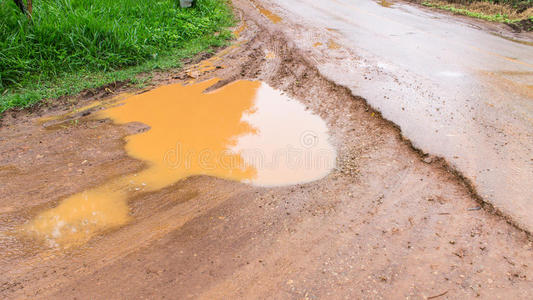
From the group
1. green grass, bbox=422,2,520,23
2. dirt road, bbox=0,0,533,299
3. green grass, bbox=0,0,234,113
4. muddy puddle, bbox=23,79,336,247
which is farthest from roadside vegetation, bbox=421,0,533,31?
muddy puddle, bbox=23,79,336,247

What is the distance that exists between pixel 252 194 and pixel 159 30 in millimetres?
5400

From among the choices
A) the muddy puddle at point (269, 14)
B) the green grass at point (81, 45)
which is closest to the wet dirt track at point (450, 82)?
the muddy puddle at point (269, 14)

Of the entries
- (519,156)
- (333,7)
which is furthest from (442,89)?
(333,7)

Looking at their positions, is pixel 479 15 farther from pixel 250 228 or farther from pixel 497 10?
pixel 250 228

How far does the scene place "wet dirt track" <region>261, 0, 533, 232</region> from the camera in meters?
3.08

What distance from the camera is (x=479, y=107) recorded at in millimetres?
4258

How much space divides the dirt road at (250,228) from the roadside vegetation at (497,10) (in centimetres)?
876

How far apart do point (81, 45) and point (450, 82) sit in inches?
253

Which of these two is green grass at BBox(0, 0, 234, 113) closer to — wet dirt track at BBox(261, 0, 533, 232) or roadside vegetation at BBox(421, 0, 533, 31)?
wet dirt track at BBox(261, 0, 533, 232)

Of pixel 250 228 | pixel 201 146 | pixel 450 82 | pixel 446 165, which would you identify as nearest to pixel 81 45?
pixel 201 146

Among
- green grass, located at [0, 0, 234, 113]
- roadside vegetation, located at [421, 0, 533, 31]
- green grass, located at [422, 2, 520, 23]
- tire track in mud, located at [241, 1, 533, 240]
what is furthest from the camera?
green grass, located at [422, 2, 520, 23]

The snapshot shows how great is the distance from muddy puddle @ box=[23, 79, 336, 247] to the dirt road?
3 centimetres

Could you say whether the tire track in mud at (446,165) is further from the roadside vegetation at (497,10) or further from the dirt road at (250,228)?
the roadside vegetation at (497,10)

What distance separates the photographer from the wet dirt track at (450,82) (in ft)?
10.1
